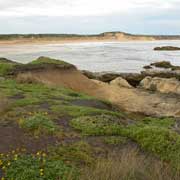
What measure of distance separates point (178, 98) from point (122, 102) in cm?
227

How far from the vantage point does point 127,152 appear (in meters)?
6.27

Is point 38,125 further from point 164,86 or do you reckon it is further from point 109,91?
point 164,86

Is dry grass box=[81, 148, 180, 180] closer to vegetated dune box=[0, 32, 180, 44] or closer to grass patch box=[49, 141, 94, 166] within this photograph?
grass patch box=[49, 141, 94, 166]

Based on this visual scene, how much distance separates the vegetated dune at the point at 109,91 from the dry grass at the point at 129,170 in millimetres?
8682

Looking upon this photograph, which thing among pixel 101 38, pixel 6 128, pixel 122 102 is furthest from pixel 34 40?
pixel 6 128

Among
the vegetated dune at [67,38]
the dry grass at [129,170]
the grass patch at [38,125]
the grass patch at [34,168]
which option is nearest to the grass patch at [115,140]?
the dry grass at [129,170]

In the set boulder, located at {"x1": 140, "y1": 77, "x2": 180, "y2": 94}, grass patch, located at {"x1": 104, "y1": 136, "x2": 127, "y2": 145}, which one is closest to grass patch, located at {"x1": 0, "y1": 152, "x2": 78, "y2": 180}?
grass patch, located at {"x1": 104, "y1": 136, "x2": 127, "y2": 145}

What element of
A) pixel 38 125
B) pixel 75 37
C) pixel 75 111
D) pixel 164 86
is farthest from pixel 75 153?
pixel 75 37

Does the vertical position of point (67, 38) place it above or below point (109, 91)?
below

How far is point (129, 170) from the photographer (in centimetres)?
508

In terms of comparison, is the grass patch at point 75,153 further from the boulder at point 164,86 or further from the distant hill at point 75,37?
the distant hill at point 75,37

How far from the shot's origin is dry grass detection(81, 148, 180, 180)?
16.0 feet

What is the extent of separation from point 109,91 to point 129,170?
1251 cm

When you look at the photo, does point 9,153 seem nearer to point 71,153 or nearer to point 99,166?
point 71,153
